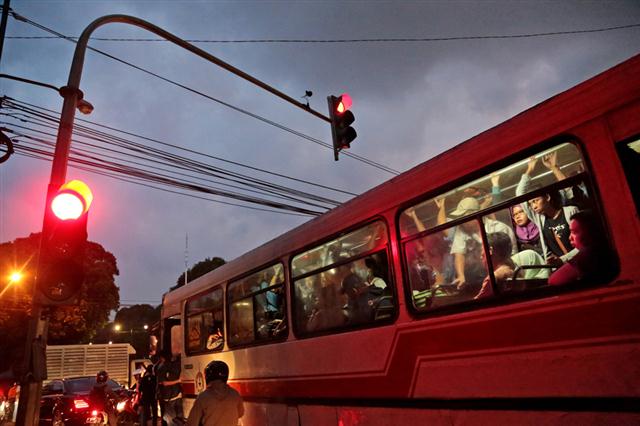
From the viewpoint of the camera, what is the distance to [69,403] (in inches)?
365

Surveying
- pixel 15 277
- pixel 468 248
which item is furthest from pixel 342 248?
pixel 15 277

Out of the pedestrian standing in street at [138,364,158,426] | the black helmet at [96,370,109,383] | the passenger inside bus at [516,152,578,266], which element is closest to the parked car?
the black helmet at [96,370,109,383]

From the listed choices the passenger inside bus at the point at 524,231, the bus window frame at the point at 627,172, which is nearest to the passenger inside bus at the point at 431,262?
the passenger inside bus at the point at 524,231

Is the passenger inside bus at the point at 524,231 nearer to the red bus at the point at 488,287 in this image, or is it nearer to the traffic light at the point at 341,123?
the red bus at the point at 488,287

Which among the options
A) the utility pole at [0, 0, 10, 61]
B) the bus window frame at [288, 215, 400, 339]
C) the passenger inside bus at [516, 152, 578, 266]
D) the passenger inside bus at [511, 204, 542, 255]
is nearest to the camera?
the passenger inside bus at [516, 152, 578, 266]

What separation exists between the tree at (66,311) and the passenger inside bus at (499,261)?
27.6 metres

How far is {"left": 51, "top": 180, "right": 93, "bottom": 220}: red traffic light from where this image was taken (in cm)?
360

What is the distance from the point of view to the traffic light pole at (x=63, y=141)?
3.55 meters

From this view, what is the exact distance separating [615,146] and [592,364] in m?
1.44

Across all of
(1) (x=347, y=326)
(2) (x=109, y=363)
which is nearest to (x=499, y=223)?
(1) (x=347, y=326)

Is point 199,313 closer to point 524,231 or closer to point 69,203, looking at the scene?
point 69,203

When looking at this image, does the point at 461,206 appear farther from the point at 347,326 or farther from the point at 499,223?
the point at 347,326

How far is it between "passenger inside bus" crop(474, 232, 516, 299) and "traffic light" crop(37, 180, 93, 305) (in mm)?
3536

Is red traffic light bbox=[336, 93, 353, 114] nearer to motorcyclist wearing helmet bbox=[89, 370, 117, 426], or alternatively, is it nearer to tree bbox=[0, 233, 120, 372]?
motorcyclist wearing helmet bbox=[89, 370, 117, 426]
